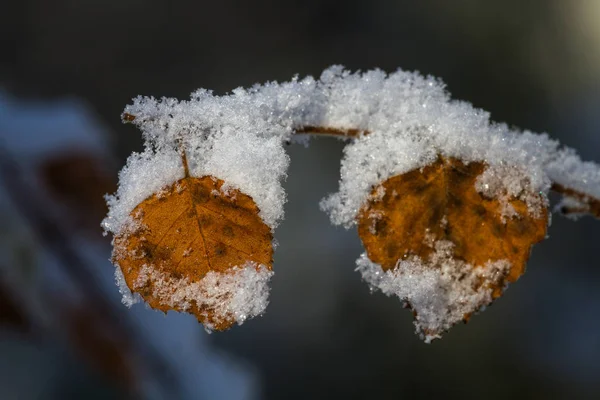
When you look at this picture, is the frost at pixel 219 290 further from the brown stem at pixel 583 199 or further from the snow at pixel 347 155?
the brown stem at pixel 583 199

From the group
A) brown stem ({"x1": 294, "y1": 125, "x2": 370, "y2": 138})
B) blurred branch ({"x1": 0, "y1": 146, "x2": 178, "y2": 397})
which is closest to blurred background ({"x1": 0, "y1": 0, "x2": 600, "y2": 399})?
blurred branch ({"x1": 0, "y1": 146, "x2": 178, "y2": 397})

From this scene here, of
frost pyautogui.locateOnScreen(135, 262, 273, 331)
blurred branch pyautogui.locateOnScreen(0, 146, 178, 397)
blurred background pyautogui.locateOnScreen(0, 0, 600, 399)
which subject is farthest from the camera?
blurred background pyautogui.locateOnScreen(0, 0, 600, 399)

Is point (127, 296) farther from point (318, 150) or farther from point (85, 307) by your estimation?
point (318, 150)

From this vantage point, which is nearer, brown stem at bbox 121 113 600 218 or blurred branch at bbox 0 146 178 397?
brown stem at bbox 121 113 600 218

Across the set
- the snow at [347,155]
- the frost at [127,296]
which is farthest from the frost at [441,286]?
the frost at [127,296]

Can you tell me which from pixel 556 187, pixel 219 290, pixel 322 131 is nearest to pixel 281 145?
pixel 322 131

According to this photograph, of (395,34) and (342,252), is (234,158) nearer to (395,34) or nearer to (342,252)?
(342,252)

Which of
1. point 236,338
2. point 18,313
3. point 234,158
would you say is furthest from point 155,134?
point 236,338

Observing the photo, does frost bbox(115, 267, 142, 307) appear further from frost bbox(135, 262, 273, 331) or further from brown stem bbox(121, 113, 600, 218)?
brown stem bbox(121, 113, 600, 218)

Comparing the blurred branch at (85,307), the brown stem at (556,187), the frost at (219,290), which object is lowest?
the frost at (219,290)
